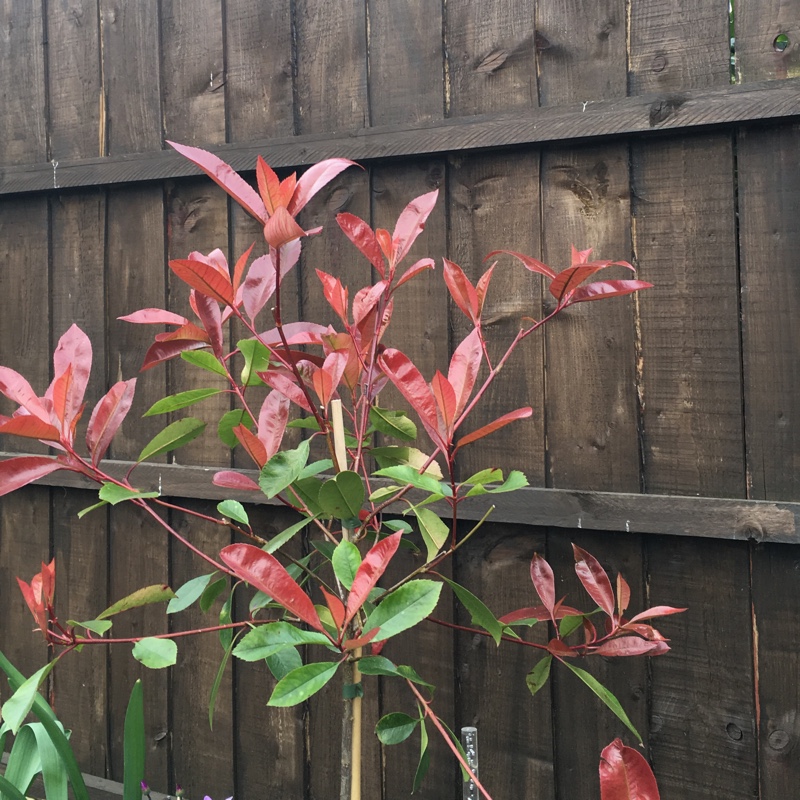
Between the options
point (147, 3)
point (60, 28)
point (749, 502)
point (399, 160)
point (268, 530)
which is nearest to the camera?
point (749, 502)

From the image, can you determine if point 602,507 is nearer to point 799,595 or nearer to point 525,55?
point 799,595

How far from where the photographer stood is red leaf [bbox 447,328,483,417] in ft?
3.09

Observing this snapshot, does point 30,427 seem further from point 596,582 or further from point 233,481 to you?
point 596,582

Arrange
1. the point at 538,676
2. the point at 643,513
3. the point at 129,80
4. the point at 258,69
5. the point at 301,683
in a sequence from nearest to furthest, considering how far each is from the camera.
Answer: the point at 301,683 < the point at 538,676 < the point at 643,513 < the point at 258,69 < the point at 129,80

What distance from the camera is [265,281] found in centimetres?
105

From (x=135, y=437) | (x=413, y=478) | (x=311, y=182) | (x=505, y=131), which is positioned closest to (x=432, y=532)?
(x=413, y=478)

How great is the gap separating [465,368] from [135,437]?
46.2 inches

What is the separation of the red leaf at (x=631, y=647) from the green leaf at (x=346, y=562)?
0.42m

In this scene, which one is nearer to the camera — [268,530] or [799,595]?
[799,595]

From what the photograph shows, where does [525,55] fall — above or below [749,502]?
above

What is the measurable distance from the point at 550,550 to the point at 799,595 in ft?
1.33

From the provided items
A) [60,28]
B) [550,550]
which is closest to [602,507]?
[550,550]

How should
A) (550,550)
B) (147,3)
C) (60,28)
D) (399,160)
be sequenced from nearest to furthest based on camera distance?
(550,550) < (399,160) < (147,3) < (60,28)

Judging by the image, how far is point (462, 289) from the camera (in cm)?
107
